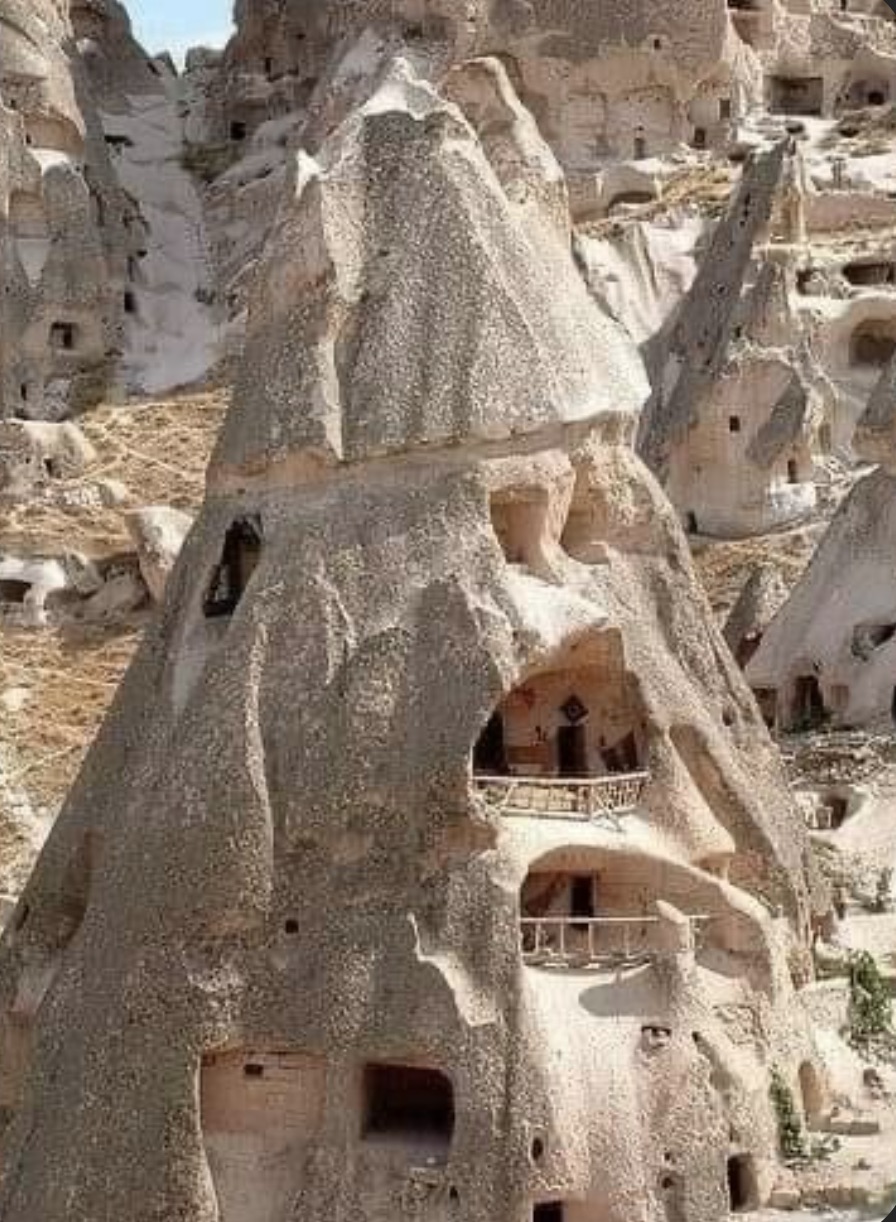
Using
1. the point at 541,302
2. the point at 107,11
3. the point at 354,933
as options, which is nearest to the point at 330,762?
the point at 354,933

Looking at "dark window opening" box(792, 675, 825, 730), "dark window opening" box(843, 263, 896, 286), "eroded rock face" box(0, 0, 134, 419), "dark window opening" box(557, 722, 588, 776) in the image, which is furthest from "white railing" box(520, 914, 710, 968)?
"eroded rock face" box(0, 0, 134, 419)

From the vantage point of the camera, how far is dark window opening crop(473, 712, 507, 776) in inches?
717

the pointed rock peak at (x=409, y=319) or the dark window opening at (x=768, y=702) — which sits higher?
the dark window opening at (x=768, y=702)

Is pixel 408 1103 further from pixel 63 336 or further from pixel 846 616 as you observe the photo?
pixel 63 336

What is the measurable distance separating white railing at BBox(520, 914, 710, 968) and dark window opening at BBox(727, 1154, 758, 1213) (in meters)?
1.45

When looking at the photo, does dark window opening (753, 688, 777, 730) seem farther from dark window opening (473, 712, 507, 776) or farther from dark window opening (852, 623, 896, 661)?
dark window opening (473, 712, 507, 776)

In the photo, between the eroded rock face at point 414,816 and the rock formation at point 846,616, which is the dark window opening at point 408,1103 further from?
the rock formation at point 846,616

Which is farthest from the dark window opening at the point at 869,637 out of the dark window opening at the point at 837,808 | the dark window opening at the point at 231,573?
the dark window opening at the point at 231,573

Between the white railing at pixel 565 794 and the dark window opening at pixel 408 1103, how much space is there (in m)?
1.88

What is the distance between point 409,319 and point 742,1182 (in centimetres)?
643

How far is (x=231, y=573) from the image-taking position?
18031mm

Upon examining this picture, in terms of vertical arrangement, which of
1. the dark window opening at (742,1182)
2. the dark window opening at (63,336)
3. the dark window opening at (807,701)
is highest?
the dark window opening at (63,336)

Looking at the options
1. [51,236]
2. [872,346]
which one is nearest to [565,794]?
[872,346]

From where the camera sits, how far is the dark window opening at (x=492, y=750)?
18.2 m
